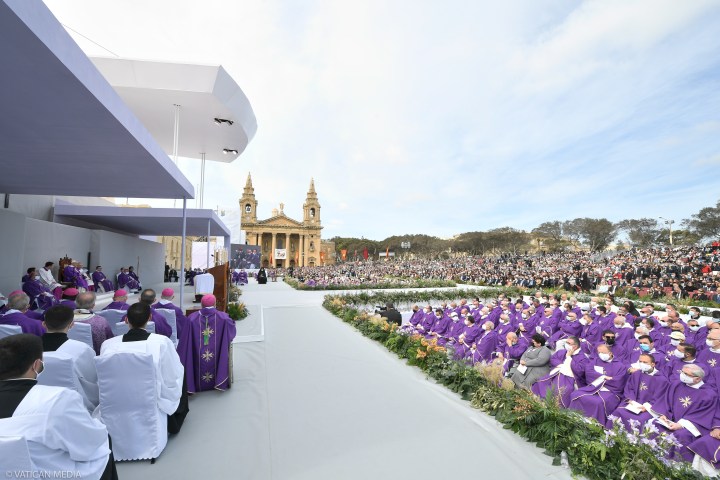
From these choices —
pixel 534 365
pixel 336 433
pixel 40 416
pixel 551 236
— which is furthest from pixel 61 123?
pixel 551 236

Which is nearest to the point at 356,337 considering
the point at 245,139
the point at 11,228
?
the point at 11,228

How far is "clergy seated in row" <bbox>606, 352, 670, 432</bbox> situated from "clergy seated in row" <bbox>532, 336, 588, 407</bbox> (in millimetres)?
662

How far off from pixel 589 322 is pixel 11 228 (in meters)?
16.0

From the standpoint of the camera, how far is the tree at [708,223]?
5735 centimetres

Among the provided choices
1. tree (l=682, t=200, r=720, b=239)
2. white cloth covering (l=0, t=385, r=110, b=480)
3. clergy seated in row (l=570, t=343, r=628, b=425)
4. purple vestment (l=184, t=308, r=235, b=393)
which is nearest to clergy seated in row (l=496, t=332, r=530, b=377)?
clergy seated in row (l=570, t=343, r=628, b=425)

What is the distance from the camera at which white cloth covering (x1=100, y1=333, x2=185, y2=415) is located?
3564 mm

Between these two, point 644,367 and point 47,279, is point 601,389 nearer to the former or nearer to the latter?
point 644,367

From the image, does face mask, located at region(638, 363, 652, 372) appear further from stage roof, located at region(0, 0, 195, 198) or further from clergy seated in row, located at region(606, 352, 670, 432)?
stage roof, located at region(0, 0, 195, 198)

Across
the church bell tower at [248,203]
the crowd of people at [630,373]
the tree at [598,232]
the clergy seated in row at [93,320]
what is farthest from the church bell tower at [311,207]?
the clergy seated in row at [93,320]

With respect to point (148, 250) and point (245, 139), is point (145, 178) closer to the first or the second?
point (245, 139)

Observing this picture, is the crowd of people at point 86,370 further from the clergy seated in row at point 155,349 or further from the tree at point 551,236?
the tree at point 551,236

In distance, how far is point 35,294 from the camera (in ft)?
33.6

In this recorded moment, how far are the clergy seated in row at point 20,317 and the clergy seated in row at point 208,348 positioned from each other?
1.71 metres
